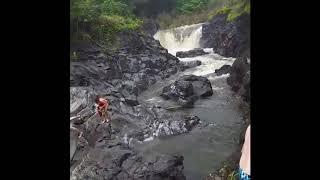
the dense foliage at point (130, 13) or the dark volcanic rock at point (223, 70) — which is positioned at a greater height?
the dense foliage at point (130, 13)

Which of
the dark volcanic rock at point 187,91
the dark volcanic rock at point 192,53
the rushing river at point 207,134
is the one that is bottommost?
the rushing river at point 207,134

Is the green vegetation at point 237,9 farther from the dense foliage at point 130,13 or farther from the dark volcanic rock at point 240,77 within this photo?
the dark volcanic rock at point 240,77

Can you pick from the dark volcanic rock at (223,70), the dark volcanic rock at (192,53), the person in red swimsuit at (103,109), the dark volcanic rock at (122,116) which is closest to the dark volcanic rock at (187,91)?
the dark volcanic rock at (122,116)

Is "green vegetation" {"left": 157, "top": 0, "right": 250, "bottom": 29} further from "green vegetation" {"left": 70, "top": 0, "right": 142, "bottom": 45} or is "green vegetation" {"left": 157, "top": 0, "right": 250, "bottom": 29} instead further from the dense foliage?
"green vegetation" {"left": 70, "top": 0, "right": 142, "bottom": 45}

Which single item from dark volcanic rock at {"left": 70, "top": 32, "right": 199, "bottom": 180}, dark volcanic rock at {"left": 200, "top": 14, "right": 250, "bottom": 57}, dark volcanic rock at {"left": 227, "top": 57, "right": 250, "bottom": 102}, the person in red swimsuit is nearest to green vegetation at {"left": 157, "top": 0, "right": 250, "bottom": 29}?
dark volcanic rock at {"left": 200, "top": 14, "right": 250, "bottom": 57}

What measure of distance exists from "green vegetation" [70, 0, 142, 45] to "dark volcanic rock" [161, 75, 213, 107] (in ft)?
16.5

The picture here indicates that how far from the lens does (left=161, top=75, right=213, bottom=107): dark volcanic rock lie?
14414mm

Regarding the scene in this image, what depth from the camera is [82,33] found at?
705 inches

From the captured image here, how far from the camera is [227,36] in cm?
2262

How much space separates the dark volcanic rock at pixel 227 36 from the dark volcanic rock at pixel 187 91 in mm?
4922

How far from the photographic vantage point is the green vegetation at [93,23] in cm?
1722

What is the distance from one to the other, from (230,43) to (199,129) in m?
11.8
